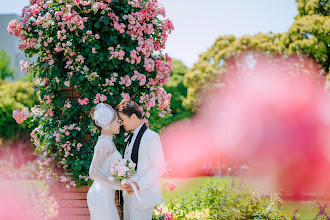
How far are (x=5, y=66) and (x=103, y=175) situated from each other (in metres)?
37.9

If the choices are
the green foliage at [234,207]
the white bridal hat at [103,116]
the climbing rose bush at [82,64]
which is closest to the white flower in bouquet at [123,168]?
the white bridal hat at [103,116]

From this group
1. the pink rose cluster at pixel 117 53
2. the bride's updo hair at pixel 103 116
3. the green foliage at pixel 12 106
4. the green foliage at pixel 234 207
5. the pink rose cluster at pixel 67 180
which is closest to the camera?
the bride's updo hair at pixel 103 116

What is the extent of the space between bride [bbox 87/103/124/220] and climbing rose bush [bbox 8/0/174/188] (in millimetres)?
959

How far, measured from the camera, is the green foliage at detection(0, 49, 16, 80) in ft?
123

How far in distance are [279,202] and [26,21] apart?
499 cm

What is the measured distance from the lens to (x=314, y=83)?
1599 centimetres

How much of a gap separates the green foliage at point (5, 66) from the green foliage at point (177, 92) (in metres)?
19.7

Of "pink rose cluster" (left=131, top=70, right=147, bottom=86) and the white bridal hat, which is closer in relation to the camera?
the white bridal hat

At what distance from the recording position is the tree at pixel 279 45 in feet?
52.5

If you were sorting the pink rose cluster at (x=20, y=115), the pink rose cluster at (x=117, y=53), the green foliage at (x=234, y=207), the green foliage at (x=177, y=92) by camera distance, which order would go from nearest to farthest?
1. the pink rose cluster at (x=117, y=53)
2. the pink rose cluster at (x=20, y=115)
3. the green foliage at (x=234, y=207)
4. the green foliage at (x=177, y=92)

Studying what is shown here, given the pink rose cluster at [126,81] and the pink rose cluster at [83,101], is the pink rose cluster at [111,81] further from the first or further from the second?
the pink rose cluster at [83,101]

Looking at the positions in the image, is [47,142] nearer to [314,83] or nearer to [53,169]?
[53,169]

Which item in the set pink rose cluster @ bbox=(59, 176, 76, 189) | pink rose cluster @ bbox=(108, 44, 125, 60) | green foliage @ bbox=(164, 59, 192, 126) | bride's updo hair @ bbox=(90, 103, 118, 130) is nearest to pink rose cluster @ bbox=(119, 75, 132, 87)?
pink rose cluster @ bbox=(108, 44, 125, 60)

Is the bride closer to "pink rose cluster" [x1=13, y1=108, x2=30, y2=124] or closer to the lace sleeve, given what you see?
the lace sleeve
